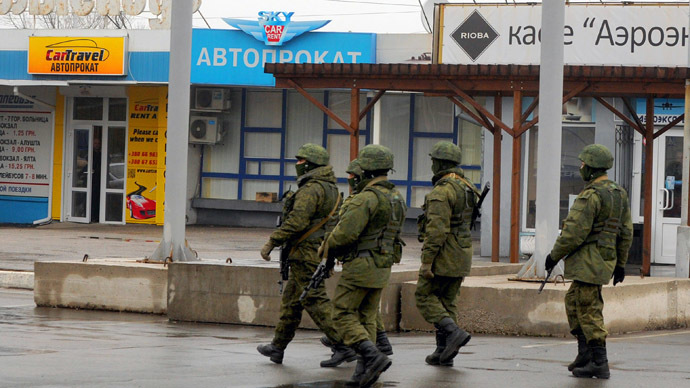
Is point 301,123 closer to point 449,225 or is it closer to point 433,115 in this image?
point 433,115

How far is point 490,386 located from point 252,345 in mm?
2935

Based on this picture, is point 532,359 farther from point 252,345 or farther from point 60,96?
point 60,96

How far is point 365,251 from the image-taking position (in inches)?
335

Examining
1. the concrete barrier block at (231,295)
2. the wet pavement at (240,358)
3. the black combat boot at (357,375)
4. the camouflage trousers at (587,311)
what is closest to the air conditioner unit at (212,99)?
the wet pavement at (240,358)

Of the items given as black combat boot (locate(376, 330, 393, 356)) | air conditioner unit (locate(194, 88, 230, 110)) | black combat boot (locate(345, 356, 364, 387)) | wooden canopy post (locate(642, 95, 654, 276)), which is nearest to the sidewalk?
wooden canopy post (locate(642, 95, 654, 276))

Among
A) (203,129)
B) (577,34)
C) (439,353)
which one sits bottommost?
(439,353)

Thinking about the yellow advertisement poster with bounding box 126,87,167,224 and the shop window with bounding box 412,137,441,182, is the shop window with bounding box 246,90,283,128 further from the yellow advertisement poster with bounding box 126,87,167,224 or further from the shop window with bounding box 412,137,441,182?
the shop window with bounding box 412,137,441,182

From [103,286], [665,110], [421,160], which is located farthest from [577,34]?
[103,286]

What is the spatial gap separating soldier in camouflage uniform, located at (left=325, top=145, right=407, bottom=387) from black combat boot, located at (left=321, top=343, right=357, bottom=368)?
657 millimetres

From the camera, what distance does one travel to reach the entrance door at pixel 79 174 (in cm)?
2773

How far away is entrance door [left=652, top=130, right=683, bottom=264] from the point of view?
20719mm

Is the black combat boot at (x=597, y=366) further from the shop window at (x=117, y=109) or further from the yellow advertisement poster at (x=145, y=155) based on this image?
the shop window at (x=117, y=109)

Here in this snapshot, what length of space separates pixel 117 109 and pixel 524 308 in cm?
1765

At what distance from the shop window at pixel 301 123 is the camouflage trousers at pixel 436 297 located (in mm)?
17714
